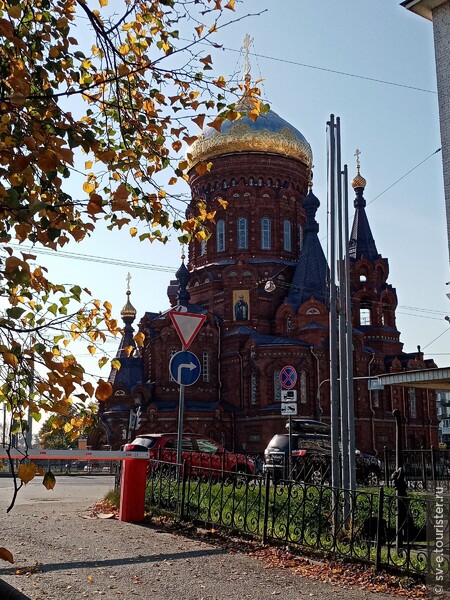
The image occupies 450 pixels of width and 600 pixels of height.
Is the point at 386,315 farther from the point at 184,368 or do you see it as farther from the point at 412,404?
the point at 184,368

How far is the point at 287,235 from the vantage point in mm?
40656

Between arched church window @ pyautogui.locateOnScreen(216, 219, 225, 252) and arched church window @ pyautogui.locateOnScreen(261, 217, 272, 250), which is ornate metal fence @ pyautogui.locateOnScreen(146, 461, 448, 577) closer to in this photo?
arched church window @ pyautogui.locateOnScreen(261, 217, 272, 250)

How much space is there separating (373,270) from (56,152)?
37465 mm

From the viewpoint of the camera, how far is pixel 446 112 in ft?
35.8

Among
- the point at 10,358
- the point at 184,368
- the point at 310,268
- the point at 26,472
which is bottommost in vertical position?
the point at 26,472

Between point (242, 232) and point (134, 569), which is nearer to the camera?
point (134, 569)

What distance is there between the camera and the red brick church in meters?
34.6

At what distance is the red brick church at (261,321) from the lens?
34.6 meters

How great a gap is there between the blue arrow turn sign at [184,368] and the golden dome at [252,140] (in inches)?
1201

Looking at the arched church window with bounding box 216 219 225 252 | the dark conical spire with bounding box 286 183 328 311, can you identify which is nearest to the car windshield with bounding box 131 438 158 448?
the dark conical spire with bounding box 286 183 328 311

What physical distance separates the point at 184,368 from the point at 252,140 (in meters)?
31.4

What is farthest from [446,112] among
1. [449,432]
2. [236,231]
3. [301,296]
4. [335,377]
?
[449,432]

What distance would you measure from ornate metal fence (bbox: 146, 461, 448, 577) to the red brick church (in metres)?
23.0

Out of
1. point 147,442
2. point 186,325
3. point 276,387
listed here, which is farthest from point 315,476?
point 276,387
